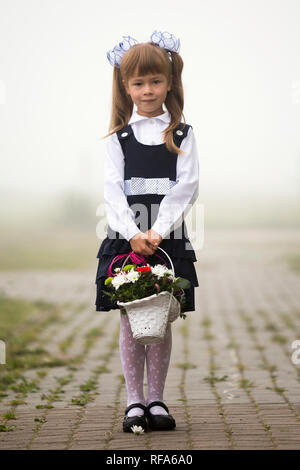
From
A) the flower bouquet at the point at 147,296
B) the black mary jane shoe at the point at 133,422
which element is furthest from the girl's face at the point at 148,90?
the black mary jane shoe at the point at 133,422

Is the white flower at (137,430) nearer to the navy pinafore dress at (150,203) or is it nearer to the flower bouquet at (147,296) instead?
the flower bouquet at (147,296)

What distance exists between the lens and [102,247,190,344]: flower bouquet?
11.3 feet

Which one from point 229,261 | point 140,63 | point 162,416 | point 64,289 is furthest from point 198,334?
point 229,261

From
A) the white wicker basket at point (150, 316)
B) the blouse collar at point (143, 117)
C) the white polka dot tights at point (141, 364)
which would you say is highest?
the blouse collar at point (143, 117)

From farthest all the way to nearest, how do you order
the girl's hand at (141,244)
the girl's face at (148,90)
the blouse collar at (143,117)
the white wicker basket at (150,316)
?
1. the blouse collar at (143,117)
2. the girl's face at (148,90)
3. the girl's hand at (141,244)
4. the white wicker basket at (150,316)

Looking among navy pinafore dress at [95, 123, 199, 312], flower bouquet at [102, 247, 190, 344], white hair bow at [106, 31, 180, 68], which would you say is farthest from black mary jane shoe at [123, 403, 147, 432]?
white hair bow at [106, 31, 180, 68]

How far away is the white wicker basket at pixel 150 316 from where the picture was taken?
11.2 ft

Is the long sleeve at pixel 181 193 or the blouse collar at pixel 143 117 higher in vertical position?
the blouse collar at pixel 143 117

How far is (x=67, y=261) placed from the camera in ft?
59.2

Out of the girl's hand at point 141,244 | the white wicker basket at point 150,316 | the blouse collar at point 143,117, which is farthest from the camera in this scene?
the blouse collar at point 143,117

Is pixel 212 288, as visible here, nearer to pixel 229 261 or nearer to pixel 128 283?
pixel 229 261

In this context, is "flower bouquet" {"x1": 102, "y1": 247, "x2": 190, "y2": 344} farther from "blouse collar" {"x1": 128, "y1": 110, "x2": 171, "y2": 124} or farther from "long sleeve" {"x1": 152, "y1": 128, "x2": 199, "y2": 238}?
"blouse collar" {"x1": 128, "y1": 110, "x2": 171, "y2": 124}
